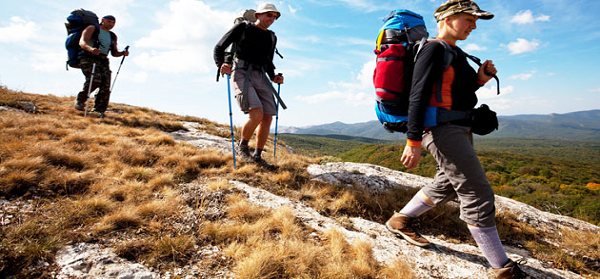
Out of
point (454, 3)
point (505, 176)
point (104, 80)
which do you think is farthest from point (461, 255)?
point (505, 176)

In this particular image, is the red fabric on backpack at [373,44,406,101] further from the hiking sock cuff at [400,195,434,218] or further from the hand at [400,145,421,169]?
the hiking sock cuff at [400,195,434,218]

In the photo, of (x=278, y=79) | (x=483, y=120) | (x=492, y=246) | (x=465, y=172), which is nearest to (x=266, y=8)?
(x=278, y=79)

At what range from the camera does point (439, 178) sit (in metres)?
3.13

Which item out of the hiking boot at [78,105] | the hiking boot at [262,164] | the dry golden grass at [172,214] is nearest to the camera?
the dry golden grass at [172,214]

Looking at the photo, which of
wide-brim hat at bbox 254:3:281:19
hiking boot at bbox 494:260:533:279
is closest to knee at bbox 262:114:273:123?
wide-brim hat at bbox 254:3:281:19

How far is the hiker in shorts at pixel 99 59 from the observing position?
302 inches

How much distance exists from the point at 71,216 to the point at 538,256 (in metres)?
5.72

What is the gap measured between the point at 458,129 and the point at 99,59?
33.0 ft

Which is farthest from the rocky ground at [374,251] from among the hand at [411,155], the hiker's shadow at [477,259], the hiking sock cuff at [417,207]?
the hand at [411,155]

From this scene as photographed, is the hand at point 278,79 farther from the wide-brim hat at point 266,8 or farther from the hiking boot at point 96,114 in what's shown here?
the hiking boot at point 96,114

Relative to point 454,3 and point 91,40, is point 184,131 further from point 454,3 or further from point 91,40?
point 454,3

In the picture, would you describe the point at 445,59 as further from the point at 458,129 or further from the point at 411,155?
the point at 411,155

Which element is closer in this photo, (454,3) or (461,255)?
(454,3)

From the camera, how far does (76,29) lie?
764 cm
